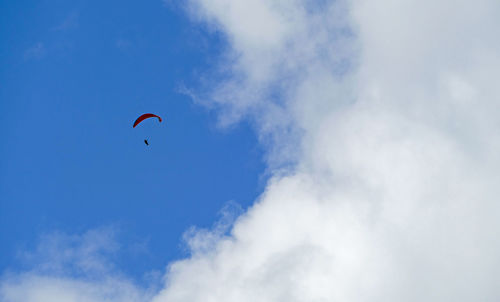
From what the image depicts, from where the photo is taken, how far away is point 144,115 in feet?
91.7

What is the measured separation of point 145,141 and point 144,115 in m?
5.99

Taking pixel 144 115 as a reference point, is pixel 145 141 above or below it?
below

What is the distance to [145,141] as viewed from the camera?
27.9 m
